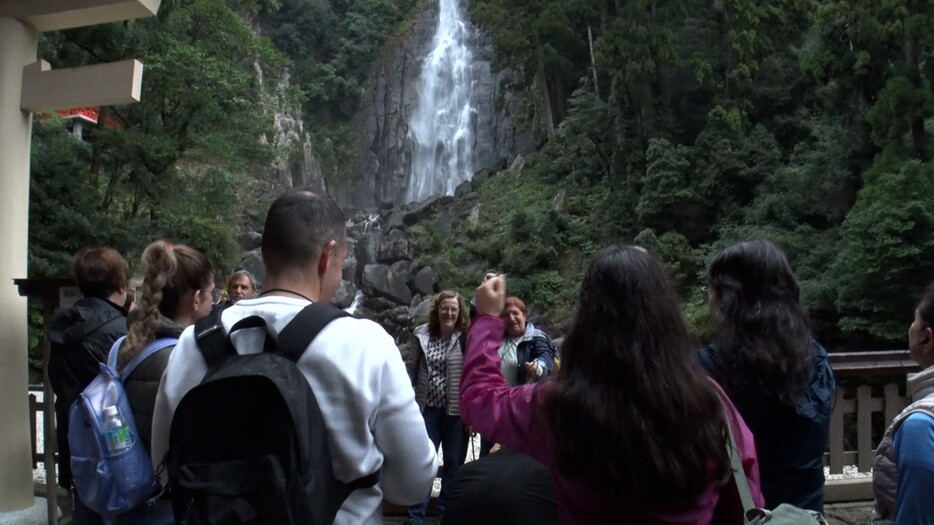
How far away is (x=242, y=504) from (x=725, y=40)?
22.4m

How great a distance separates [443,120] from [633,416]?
35357 mm

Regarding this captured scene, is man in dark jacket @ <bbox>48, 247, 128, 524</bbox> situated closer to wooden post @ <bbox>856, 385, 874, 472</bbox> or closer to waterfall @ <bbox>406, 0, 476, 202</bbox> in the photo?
wooden post @ <bbox>856, 385, 874, 472</bbox>

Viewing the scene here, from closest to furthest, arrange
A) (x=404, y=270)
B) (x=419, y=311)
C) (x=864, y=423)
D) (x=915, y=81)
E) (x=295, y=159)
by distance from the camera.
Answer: (x=864, y=423), (x=915, y=81), (x=419, y=311), (x=404, y=270), (x=295, y=159)

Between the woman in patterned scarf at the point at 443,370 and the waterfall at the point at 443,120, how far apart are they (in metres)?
30.0

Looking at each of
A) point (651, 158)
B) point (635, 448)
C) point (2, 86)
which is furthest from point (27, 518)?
point (651, 158)

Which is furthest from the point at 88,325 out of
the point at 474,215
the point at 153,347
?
the point at 474,215

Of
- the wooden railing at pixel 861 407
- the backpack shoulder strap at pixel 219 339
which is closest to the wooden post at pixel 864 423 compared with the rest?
the wooden railing at pixel 861 407

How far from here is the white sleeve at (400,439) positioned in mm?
1608

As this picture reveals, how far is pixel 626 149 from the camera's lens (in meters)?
23.5

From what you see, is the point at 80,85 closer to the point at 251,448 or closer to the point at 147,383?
the point at 147,383

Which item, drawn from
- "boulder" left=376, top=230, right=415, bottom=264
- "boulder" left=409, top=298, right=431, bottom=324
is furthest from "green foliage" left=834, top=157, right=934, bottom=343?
"boulder" left=376, top=230, right=415, bottom=264

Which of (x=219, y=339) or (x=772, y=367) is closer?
(x=219, y=339)

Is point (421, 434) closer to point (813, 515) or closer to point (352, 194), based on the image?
point (813, 515)

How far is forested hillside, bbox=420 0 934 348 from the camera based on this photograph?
13211 mm
